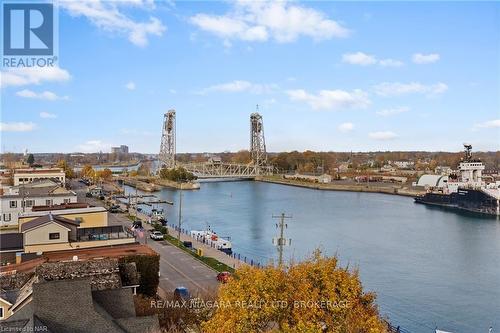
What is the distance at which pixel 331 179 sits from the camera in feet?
110

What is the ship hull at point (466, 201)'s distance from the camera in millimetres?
18391

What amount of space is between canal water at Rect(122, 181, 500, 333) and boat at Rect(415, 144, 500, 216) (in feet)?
4.25

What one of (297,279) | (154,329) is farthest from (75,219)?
(297,279)

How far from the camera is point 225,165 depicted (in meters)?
38.6

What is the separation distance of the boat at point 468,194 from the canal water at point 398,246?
51.0 inches

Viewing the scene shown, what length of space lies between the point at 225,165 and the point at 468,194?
22179 mm

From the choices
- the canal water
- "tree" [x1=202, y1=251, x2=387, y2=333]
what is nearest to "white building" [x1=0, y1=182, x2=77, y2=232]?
the canal water

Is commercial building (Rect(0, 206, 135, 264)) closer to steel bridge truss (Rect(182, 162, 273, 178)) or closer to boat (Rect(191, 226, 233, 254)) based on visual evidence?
boat (Rect(191, 226, 233, 254))

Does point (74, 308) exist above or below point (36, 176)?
below

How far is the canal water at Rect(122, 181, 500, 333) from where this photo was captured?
6605 mm

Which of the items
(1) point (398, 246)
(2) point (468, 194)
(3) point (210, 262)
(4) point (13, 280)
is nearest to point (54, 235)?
(4) point (13, 280)

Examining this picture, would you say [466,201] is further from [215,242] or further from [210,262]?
[210,262]

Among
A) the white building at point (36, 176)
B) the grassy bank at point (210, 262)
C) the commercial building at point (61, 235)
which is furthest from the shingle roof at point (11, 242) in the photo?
the white building at point (36, 176)

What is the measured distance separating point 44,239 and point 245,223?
26.6 feet
